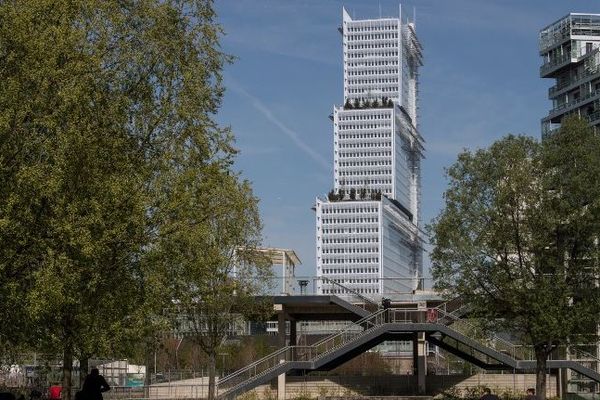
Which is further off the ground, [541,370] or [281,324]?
[281,324]

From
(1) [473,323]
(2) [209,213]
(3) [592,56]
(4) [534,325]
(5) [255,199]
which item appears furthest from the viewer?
(3) [592,56]

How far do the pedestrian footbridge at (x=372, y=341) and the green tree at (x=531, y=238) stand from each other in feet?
18.3

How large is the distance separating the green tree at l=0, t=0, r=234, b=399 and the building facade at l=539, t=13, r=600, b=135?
250 ft

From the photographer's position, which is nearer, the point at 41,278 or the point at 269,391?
the point at 41,278

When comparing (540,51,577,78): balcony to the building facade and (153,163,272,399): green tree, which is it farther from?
(153,163,272,399): green tree

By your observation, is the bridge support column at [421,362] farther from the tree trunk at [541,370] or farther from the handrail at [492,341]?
the tree trunk at [541,370]

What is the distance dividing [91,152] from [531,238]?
2359cm

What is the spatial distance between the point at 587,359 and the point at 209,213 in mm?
30650

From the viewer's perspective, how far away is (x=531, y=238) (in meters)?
43.7

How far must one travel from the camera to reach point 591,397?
5588 cm

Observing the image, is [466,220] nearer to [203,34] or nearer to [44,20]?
[203,34]

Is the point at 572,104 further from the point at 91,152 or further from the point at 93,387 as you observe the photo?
the point at 93,387

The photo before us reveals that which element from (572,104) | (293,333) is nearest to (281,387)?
(293,333)

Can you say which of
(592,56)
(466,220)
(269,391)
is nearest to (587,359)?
(466,220)
